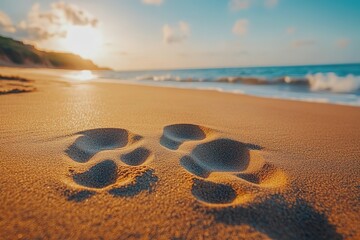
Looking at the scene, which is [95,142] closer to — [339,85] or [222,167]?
[222,167]

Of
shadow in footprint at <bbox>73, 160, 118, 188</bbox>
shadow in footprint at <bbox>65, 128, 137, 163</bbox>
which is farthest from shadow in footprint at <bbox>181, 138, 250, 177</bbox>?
shadow in footprint at <bbox>65, 128, 137, 163</bbox>

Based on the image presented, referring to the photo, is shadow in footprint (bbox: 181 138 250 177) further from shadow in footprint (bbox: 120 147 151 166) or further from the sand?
shadow in footprint (bbox: 120 147 151 166)

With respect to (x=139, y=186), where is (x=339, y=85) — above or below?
below

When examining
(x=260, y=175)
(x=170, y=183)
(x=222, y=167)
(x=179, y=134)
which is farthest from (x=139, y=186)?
(x=179, y=134)

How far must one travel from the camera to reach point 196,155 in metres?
1.36

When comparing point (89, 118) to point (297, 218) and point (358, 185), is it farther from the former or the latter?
point (358, 185)

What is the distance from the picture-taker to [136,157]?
1282 millimetres

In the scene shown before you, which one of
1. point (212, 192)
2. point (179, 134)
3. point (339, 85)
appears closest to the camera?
point (212, 192)

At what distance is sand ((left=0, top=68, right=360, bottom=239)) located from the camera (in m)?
0.78

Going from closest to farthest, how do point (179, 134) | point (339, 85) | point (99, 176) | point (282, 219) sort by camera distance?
point (282, 219) < point (99, 176) < point (179, 134) < point (339, 85)

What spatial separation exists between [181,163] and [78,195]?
51 centimetres

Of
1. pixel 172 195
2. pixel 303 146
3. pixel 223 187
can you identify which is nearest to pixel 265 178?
pixel 223 187

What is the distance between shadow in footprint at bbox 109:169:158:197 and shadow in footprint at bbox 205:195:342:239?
28 centimetres

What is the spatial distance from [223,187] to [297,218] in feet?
0.97
